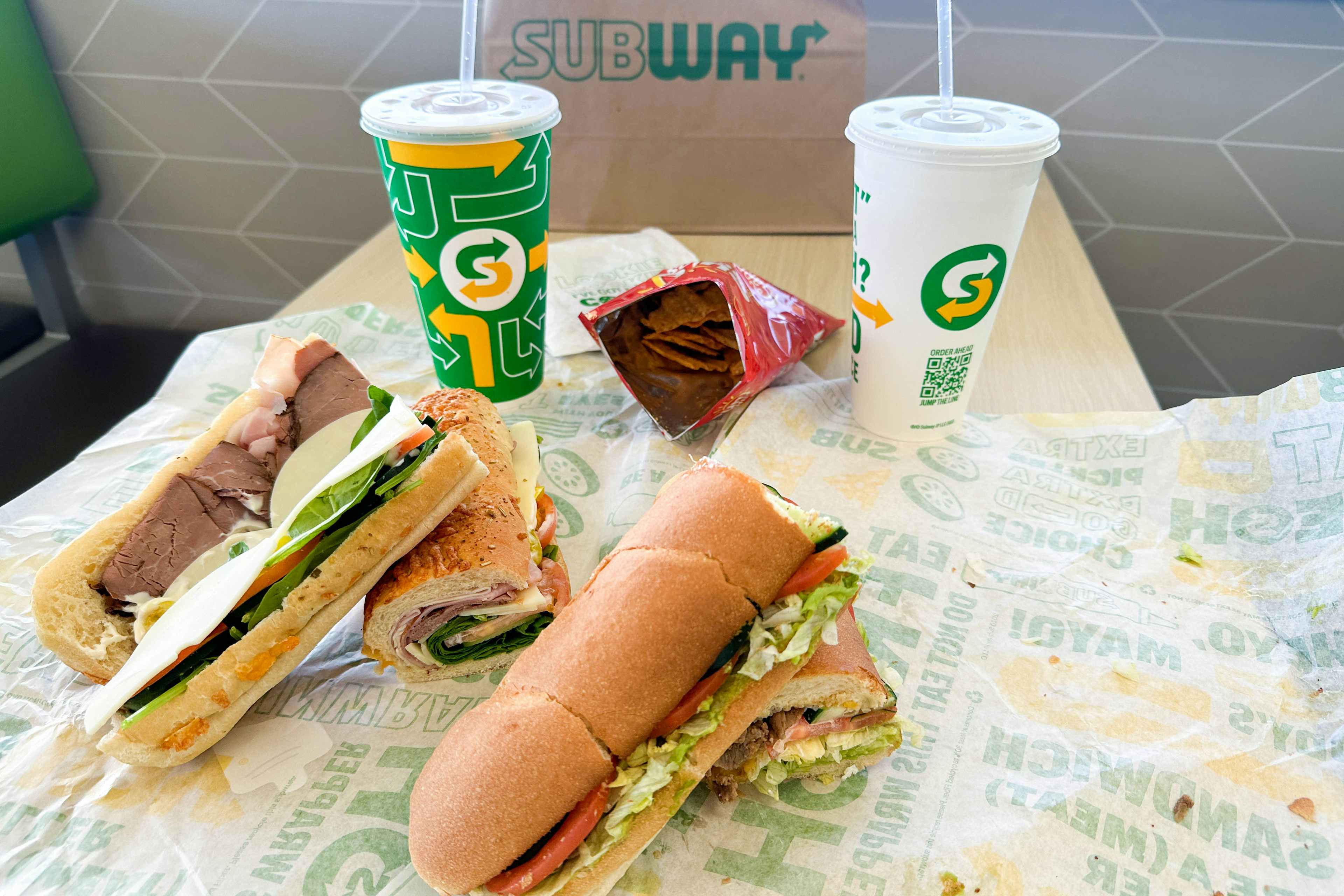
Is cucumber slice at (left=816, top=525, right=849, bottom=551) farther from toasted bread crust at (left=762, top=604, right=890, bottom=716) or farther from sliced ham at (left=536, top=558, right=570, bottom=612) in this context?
sliced ham at (left=536, top=558, right=570, bottom=612)

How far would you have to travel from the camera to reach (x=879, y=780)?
48.3 inches

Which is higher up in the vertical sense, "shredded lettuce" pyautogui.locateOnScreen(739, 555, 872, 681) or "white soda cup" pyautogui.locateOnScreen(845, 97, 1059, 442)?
"white soda cup" pyautogui.locateOnScreen(845, 97, 1059, 442)

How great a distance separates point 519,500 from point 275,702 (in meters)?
0.52

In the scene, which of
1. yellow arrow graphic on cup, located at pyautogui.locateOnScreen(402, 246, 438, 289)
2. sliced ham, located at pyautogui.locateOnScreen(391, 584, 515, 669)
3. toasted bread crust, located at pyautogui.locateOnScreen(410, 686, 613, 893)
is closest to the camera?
toasted bread crust, located at pyautogui.locateOnScreen(410, 686, 613, 893)

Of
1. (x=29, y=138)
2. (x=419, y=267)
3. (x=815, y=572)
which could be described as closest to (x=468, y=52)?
(x=419, y=267)

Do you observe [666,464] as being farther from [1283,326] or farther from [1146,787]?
[1283,326]

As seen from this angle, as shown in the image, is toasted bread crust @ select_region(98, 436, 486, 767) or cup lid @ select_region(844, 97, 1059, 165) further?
cup lid @ select_region(844, 97, 1059, 165)

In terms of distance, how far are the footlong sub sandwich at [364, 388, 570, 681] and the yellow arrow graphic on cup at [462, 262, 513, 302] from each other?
40 cm

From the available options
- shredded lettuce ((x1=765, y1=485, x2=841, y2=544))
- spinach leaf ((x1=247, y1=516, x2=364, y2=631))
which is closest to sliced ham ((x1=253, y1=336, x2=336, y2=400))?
spinach leaf ((x1=247, y1=516, x2=364, y2=631))

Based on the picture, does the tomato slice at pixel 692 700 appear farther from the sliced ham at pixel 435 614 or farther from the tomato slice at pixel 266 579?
the tomato slice at pixel 266 579

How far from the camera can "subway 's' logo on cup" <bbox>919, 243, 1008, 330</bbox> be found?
1.62m

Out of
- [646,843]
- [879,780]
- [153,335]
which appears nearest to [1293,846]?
[879,780]

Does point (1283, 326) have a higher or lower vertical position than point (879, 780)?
lower

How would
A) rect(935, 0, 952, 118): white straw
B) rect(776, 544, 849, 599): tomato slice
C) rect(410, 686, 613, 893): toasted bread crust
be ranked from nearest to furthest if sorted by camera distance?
rect(410, 686, 613, 893): toasted bread crust
rect(776, 544, 849, 599): tomato slice
rect(935, 0, 952, 118): white straw
